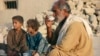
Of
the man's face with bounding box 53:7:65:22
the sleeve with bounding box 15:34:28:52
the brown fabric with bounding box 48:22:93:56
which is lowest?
the sleeve with bounding box 15:34:28:52

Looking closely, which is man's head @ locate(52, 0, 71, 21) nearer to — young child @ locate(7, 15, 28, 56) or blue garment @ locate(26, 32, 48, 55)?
blue garment @ locate(26, 32, 48, 55)

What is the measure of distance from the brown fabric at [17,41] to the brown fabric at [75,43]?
10.2 feet

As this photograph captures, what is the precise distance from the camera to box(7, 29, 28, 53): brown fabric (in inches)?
327

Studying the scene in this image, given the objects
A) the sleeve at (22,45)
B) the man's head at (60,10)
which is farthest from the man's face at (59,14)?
the sleeve at (22,45)

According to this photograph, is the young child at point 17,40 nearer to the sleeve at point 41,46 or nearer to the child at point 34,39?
the child at point 34,39

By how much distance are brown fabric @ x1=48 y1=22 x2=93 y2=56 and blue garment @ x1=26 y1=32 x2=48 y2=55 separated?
254 cm

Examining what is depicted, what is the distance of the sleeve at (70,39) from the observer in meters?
5.05

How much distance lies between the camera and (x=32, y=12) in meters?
13.6

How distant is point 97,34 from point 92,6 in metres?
2.40

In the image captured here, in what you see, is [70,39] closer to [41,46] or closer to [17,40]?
[41,46]

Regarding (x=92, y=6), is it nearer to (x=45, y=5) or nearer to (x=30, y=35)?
(x=45, y=5)

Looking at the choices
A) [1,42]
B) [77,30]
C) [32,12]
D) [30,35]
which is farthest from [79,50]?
[32,12]

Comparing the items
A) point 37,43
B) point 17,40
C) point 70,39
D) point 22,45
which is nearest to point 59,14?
point 70,39

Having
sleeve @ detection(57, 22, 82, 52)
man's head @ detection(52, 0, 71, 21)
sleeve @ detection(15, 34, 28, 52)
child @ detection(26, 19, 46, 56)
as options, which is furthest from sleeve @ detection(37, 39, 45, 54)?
sleeve @ detection(57, 22, 82, 52)
